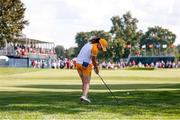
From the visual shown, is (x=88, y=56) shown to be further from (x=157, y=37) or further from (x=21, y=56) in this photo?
(x=157, y=37)

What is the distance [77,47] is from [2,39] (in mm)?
120200

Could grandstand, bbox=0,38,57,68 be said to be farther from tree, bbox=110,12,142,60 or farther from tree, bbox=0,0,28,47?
tree, bbox=110,12,142,60

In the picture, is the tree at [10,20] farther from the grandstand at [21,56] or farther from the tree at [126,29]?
the tree at [126,29]

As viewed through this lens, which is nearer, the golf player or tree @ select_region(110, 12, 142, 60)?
the golf player

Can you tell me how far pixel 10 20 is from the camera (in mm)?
71562

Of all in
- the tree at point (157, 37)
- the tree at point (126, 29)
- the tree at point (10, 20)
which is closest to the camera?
the tree at point (10, 20)

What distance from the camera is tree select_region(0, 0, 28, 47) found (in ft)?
235

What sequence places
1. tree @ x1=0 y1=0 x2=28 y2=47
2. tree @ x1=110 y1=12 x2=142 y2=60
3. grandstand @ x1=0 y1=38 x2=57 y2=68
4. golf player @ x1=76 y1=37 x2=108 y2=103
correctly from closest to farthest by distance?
1. golf player @ x1=76 y1=37 x2=108 y2=103
2. tree @ x1=0 y1=0 x2=28 y2=47
3. grandstand @ x1=0 y1=38 x2=57 y2=68
4. tree @ x1=110 y1=12 x2=142 y2=60

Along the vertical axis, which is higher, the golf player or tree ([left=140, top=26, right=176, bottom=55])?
tree ([left=140, top=26, right=176, bottom=55])

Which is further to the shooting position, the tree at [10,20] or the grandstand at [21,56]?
the grandstand at [21,56]

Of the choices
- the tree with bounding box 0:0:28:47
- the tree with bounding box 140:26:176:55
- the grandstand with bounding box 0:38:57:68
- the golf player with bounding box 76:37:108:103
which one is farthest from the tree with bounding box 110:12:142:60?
the golf player with bounding box 76:37:108:103

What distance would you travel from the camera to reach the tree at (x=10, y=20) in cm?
7156

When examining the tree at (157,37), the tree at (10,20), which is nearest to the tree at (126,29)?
the tree at (157,37)

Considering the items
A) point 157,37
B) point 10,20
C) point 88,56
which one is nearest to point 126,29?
point 157,37
